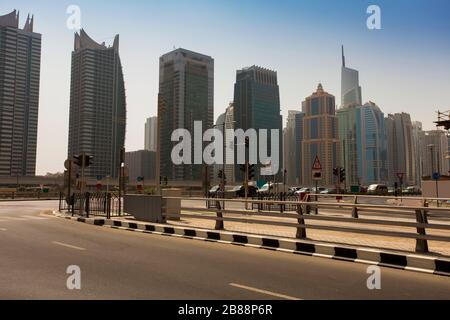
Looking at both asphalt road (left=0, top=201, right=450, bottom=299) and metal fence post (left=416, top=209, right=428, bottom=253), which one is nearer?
asphalt road (left=0, top=201, right=450, bottom=299)

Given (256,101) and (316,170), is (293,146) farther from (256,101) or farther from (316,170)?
(316,170)

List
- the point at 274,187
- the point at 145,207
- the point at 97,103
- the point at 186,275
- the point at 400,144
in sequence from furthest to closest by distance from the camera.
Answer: the point at 400,144 < the point at 97,103 < the point at 274,187 < the point at 145,207 < the point at 186,275

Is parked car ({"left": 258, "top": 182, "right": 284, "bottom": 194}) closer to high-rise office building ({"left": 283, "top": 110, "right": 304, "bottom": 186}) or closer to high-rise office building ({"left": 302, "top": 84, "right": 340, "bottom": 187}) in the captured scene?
high-rise office building ({"left": 302, "top": 84, "right": 340, "bottom": 187})

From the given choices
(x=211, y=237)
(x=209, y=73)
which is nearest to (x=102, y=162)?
(x=209, y=73)

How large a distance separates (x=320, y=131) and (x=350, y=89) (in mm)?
31637

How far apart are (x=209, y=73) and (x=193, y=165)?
31.6 m

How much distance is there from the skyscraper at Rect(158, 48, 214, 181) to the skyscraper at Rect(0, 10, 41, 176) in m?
67.6

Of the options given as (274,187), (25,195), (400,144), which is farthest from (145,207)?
(400,144)

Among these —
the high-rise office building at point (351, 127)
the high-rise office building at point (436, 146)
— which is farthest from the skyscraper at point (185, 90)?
the high-rise office building at point (436, 146)

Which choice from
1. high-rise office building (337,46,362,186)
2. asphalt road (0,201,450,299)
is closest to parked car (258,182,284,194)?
asphalt road (0,201,450,299)

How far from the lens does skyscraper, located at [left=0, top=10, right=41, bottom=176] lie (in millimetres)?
108750

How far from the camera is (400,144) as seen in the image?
12838 cm

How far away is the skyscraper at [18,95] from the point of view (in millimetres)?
108750
